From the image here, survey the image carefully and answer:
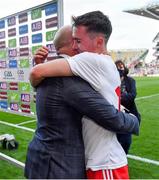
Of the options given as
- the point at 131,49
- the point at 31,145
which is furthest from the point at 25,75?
the point at 131,49

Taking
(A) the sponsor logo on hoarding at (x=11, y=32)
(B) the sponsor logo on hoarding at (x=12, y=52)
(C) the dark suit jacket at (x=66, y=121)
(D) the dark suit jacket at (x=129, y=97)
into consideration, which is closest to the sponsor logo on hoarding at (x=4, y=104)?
(B) the sponsor logo on hoarding at (x=12, y=52)

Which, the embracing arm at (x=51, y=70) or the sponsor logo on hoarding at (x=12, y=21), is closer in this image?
the embracing arm at (x=51, y=70)

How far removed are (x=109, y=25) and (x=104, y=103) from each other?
0.35 meters

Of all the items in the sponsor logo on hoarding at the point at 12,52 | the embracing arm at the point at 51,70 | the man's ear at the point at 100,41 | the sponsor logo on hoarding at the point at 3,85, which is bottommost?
the sponsor logo on hoarding at the point at 3,85

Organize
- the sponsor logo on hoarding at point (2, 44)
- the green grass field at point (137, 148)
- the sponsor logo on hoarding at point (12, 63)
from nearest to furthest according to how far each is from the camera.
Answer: the green grass field at point (137, 148) < the sponsor logo on hoarding at point (12, 63) < the sponsor logo on hoarding at point (2, 44)

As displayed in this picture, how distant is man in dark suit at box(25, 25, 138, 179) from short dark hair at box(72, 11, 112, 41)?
9.0 inches

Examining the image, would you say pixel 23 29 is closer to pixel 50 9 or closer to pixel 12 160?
pixel 50 9

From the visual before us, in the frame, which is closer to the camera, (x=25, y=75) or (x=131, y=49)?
(x=25, y=75)

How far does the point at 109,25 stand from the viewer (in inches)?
62.1

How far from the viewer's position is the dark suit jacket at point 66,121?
4.98ft

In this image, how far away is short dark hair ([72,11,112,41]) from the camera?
154 cm

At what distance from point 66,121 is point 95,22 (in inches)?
17.6

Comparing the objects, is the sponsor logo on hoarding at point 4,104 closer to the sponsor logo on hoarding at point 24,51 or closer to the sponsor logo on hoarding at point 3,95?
the sponsor logo on hoarding at point 3,95

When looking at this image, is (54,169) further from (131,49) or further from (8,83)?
(131,49)
